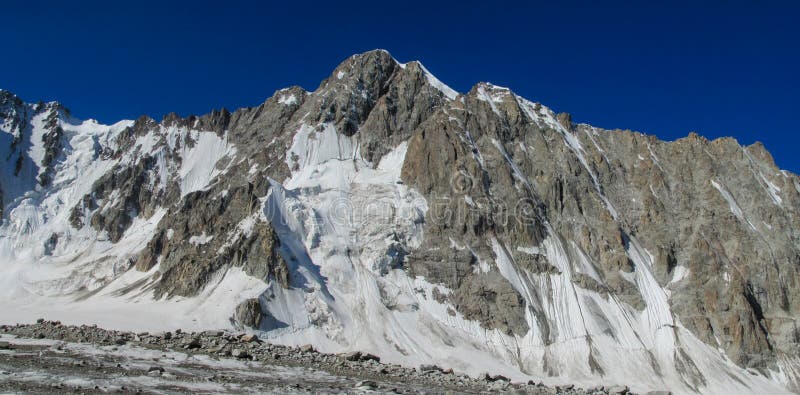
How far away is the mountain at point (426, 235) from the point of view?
261ft

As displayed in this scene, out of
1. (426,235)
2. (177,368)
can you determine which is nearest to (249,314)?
(426,235)

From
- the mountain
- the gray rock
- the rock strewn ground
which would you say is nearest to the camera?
the rock strewn ground

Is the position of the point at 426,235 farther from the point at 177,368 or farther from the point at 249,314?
the point at 177,368

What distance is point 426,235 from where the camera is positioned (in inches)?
3794

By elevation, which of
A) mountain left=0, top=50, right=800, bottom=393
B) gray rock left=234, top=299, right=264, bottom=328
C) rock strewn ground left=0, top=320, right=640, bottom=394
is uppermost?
mountain left=0, top=50, right=800, bottom=393

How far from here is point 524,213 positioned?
335 feet

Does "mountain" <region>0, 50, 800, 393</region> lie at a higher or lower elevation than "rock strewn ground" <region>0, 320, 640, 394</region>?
higher

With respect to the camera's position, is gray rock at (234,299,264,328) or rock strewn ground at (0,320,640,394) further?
gray rock at (234,299,264,328)

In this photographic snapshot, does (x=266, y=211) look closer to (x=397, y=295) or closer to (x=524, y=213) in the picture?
(x=397, y=295)

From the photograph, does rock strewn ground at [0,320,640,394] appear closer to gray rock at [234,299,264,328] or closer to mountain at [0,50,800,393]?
gray rock at [234,299,264,328]

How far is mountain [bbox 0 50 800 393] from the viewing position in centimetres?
7962

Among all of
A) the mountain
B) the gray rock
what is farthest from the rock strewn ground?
the mountain

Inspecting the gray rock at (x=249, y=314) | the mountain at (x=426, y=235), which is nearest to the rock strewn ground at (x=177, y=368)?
the gray rock at (x=249, y=314)

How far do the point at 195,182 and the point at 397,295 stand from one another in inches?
2622
